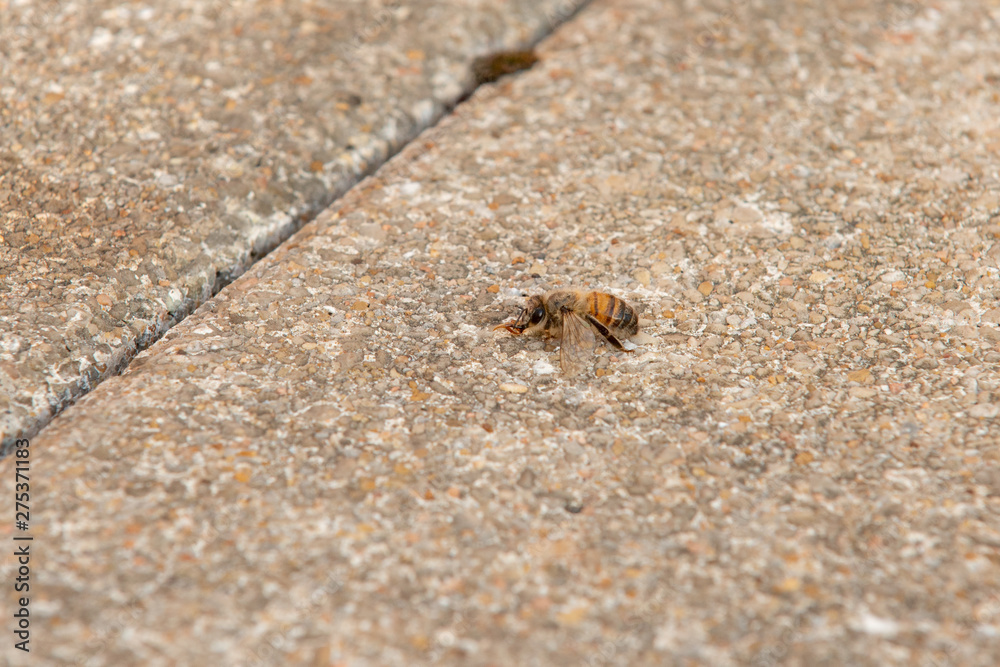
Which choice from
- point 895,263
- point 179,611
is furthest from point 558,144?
point 179,611

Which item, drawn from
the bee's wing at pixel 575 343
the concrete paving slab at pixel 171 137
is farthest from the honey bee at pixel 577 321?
the concrete paving slab at pixel 171 137

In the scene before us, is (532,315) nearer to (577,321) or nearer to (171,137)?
(577,321)

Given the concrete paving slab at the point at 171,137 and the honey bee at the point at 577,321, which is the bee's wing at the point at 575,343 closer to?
the honey bee at the point at 577,321

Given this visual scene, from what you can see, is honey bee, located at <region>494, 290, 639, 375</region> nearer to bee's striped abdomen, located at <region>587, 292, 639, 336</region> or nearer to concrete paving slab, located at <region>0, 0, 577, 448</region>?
bee's striped abdomen, located at <region>587, 292, 639, 336</region>

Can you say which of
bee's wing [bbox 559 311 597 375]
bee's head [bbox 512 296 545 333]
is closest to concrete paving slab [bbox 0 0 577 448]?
bee's head [bbox 512 296 545 333]

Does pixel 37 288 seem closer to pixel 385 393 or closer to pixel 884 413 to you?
pixel 385 393

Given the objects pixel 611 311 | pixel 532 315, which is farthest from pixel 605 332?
pixel 532 315

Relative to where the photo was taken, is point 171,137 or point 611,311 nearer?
point 611,311
